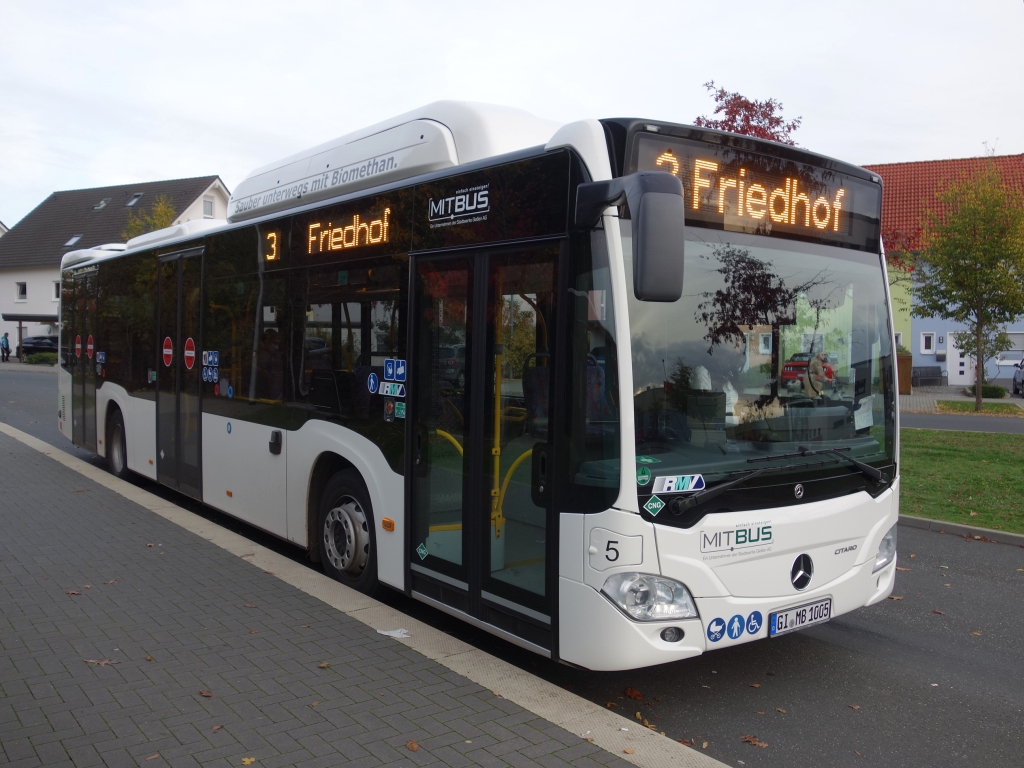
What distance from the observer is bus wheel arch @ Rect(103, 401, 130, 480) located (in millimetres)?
11242

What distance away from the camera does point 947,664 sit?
5445 mm

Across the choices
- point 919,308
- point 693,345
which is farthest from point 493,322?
point 919,308

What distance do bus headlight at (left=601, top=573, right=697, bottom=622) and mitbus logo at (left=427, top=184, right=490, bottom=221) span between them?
2.22 meters

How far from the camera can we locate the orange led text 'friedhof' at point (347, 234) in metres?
6.05

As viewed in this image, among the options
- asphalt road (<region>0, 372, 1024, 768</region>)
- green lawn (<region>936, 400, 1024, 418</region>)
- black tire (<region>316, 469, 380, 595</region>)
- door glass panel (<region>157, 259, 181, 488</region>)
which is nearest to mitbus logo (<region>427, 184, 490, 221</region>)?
black tire (<region>316, 469, 380, 595</region>)

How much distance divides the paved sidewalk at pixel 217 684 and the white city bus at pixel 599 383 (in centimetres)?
53

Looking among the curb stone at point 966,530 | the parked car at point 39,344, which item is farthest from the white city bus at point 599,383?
the parked car at point 39,344

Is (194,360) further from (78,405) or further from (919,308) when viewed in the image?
(919,308)

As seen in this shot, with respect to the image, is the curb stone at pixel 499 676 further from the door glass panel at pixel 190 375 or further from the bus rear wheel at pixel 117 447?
the bus rear wheel at pixel 117 447

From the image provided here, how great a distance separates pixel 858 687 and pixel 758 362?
2.03m

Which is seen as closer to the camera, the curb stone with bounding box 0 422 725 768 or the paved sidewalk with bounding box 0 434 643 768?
the paved sidewalk with bounding box 0 434 643 768

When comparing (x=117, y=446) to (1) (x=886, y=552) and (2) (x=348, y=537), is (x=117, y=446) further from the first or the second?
(1) (x=886, y=552)

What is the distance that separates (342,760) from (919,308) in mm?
26798

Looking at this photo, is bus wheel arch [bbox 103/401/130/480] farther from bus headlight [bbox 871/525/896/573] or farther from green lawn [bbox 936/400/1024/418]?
green lawn [bbox 936/400/1024/418]
